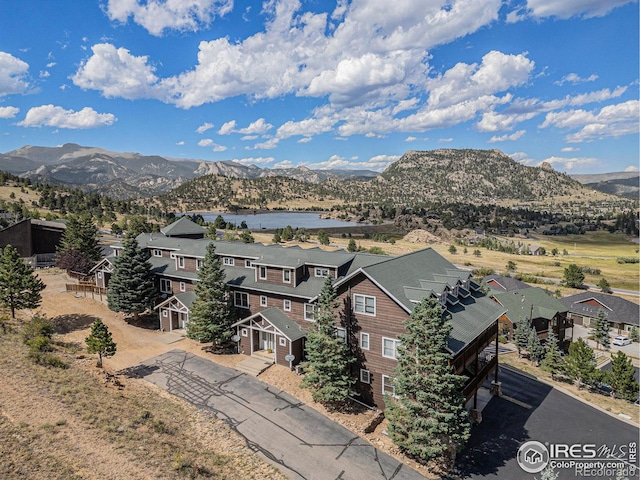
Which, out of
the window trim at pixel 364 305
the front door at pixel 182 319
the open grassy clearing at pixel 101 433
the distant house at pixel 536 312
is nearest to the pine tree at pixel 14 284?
the open grassy clearing at pixel 101 433

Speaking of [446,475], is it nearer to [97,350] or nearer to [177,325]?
[97,350]

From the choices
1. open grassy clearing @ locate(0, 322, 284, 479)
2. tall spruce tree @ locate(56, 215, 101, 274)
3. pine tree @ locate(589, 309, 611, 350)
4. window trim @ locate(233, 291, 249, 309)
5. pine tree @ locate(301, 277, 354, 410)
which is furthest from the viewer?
pine tree @ locate(589, 309, 611, 350)

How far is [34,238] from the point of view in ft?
209

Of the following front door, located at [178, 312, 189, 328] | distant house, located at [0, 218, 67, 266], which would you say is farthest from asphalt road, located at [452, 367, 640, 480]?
distant house, located at [0, 218, 67, 266]

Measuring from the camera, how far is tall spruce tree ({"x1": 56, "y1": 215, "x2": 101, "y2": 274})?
164 feet

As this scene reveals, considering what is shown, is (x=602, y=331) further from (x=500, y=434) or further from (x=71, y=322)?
(x=71, y=322)

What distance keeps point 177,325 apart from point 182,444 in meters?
21.2

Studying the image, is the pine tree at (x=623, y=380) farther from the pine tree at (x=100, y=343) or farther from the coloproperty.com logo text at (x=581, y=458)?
the pine tree at (x=100, y=343)

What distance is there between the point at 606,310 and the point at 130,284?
253ft

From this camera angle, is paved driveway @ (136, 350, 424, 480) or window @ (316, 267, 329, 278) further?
window @ (316, 267, 329, 278)

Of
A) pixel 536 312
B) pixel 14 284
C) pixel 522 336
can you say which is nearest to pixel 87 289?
pixel 14 284

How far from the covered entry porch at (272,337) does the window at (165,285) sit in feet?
43.2

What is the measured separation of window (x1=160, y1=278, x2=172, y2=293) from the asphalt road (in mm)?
34414

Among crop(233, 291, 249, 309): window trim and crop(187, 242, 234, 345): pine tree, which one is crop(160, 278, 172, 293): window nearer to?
crop(187, 242, 234, 345): pine tree
